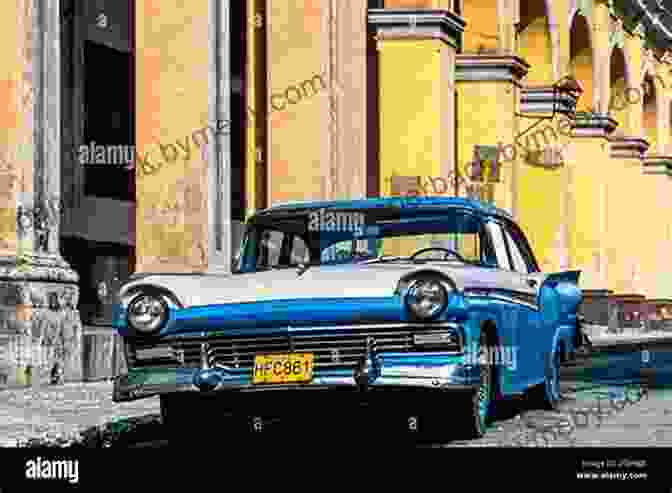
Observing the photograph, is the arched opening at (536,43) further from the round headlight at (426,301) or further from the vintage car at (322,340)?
the round headlight at (426,301)

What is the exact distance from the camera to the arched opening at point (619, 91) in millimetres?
44781

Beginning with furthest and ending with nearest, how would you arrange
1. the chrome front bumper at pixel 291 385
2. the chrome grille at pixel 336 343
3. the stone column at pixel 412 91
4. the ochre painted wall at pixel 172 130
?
the stone column at pixel 412 91
the ochre painted wall at pixel 172 130
the chrome grille at pixel 336 343
the chrome front bumper at pixel 291 385

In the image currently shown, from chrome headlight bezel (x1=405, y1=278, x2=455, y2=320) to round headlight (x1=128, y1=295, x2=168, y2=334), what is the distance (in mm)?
1284

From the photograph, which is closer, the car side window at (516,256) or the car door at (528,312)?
the car door at (528,312)

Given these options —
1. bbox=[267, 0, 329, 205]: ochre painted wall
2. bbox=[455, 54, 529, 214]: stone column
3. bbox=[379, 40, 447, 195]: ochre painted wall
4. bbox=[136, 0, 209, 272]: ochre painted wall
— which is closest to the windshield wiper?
bbox=[136, 0, 209, 272]: ochre painted wall

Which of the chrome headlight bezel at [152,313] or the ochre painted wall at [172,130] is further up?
the ochre painted wall at [172,130]

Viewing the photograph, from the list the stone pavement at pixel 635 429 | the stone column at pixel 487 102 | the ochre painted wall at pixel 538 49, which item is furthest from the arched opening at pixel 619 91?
the stone pavement at pixel 635 429

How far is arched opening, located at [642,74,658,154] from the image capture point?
50812mm

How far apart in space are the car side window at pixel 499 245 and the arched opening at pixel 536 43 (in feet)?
75.6

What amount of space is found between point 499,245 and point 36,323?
4.76 metres

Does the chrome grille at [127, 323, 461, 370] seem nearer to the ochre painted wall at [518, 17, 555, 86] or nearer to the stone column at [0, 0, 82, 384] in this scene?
the stone column at [0, 0, 82, 384]

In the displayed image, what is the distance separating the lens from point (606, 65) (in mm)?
40781

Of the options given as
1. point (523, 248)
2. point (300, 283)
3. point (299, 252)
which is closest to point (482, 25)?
point (523, 248)

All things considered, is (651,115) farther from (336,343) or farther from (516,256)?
(336,343)
